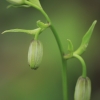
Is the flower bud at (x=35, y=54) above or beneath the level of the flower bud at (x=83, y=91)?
above

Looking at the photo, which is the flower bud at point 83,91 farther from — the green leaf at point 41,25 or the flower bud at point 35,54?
the green leaf at point 41,25

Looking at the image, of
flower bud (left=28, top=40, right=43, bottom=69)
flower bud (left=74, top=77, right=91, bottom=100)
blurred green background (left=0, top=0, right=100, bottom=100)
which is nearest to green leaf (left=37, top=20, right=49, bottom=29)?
flower bud (left=28, top=40, right=43, bottom=69)

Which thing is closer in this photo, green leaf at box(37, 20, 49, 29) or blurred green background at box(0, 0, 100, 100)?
green leaf at box(37, 20, 49, 29)

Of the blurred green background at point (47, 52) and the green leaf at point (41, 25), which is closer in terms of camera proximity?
the green leaf at point (41, 25)

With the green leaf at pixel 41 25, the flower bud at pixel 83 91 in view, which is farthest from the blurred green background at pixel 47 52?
the green leaf at pixel 41 25

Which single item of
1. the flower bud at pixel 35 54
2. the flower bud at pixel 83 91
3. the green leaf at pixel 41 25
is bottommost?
the flower bud at pixel 83 91

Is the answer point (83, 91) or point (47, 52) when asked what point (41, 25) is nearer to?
point (83, 91)

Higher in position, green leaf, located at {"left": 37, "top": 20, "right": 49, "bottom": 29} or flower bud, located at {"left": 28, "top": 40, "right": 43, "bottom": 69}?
green leaf, located at {"left": 37, "top": 20, "right": 49, "bottom": 29}

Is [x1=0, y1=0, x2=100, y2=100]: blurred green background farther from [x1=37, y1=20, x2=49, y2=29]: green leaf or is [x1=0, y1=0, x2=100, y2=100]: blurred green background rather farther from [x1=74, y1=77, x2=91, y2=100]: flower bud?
[x1=37, y1=20, x2=49, y2=29]: green leaf
